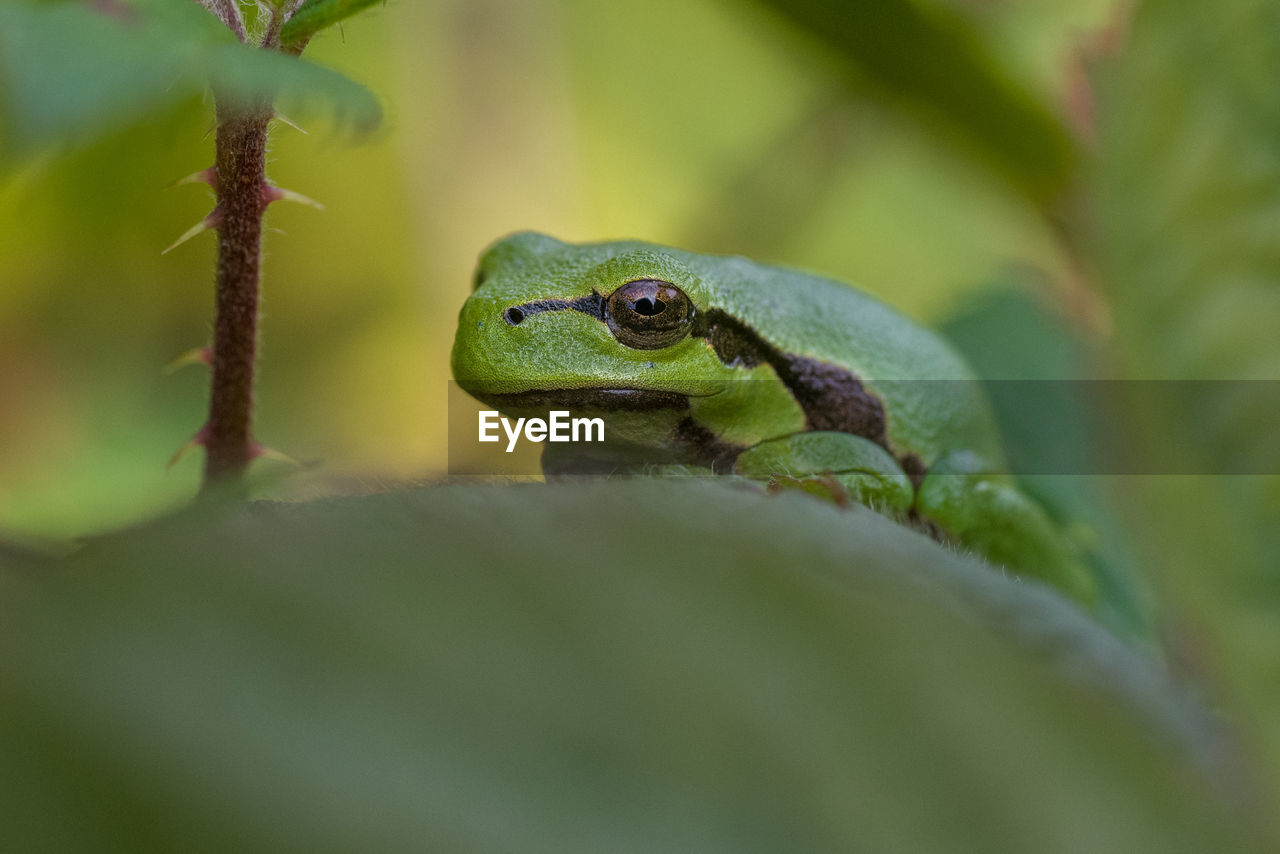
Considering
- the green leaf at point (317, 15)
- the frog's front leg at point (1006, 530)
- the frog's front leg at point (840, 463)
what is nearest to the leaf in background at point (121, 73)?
the green leaf at point (317, 15)

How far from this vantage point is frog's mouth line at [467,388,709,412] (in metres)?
1.11

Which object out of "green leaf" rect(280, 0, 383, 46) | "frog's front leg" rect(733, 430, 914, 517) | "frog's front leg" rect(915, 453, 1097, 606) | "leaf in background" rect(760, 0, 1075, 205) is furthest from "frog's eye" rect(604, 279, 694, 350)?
"leaf in background" rect(760, 0, 1075, 205)

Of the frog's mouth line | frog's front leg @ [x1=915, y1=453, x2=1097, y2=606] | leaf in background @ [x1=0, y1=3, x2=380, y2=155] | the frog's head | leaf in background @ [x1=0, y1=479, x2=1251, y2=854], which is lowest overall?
leaf in background @ [x1=0, y1=479, x2=1251, y2=854]

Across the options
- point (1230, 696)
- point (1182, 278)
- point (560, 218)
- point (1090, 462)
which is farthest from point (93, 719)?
point (560, 218)

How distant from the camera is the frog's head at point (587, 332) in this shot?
3.56 feet

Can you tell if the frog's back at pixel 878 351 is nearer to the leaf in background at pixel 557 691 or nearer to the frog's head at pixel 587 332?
the frog's head at pixel 587 332

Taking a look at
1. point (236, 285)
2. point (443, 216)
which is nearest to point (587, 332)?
point (236, 285)

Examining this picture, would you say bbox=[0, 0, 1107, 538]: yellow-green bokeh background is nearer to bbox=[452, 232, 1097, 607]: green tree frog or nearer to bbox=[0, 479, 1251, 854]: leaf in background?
bbox=[452, 232, 1097, 607]: green tree frog

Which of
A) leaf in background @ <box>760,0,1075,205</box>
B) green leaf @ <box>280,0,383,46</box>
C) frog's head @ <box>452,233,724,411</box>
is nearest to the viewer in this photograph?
green leaf @ <box>280,0,383,46</box>

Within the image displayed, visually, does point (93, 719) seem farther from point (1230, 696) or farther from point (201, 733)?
point (1230, 696)

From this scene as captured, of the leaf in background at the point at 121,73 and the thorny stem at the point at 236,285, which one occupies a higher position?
the thorny stem at the point at 236,285

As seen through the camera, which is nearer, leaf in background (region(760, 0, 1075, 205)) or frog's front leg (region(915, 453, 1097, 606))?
frog's front leg (region(915, 453, 1097, 606))

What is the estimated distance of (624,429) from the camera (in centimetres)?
119

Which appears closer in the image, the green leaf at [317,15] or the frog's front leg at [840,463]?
the green leaf at [317,15]
